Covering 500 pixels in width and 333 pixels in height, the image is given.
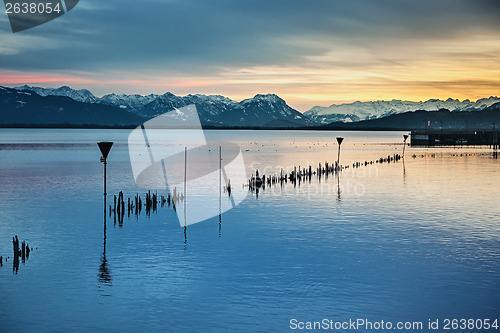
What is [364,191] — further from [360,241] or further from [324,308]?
[324,308]

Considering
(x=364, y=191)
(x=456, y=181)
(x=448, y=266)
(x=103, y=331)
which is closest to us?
(x=103, y=331)

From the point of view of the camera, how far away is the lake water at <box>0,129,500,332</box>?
21812 mm

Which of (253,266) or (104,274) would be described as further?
(253,266)

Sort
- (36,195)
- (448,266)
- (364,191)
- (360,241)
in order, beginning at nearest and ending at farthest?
1. (448,266)
2. (360,241)
3. (36,195)
4. (364,191)

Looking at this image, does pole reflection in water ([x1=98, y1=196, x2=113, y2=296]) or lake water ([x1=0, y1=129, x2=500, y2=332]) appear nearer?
lake water ([x1=0, y1=129, x2=500, y2=332])

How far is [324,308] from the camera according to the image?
2241 cm

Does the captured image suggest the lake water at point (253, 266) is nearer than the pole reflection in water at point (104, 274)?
Yes

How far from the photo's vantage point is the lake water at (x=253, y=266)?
21.8 metres

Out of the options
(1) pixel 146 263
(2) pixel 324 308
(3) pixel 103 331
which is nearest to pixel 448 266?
(2) pixel 324 308

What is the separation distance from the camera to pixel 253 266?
2905 centimetres

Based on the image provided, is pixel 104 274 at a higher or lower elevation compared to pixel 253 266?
lower

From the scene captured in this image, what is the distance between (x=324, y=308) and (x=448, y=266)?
9535 mm

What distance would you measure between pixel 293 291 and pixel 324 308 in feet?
7.96

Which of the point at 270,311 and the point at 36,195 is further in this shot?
the point at 36,195
